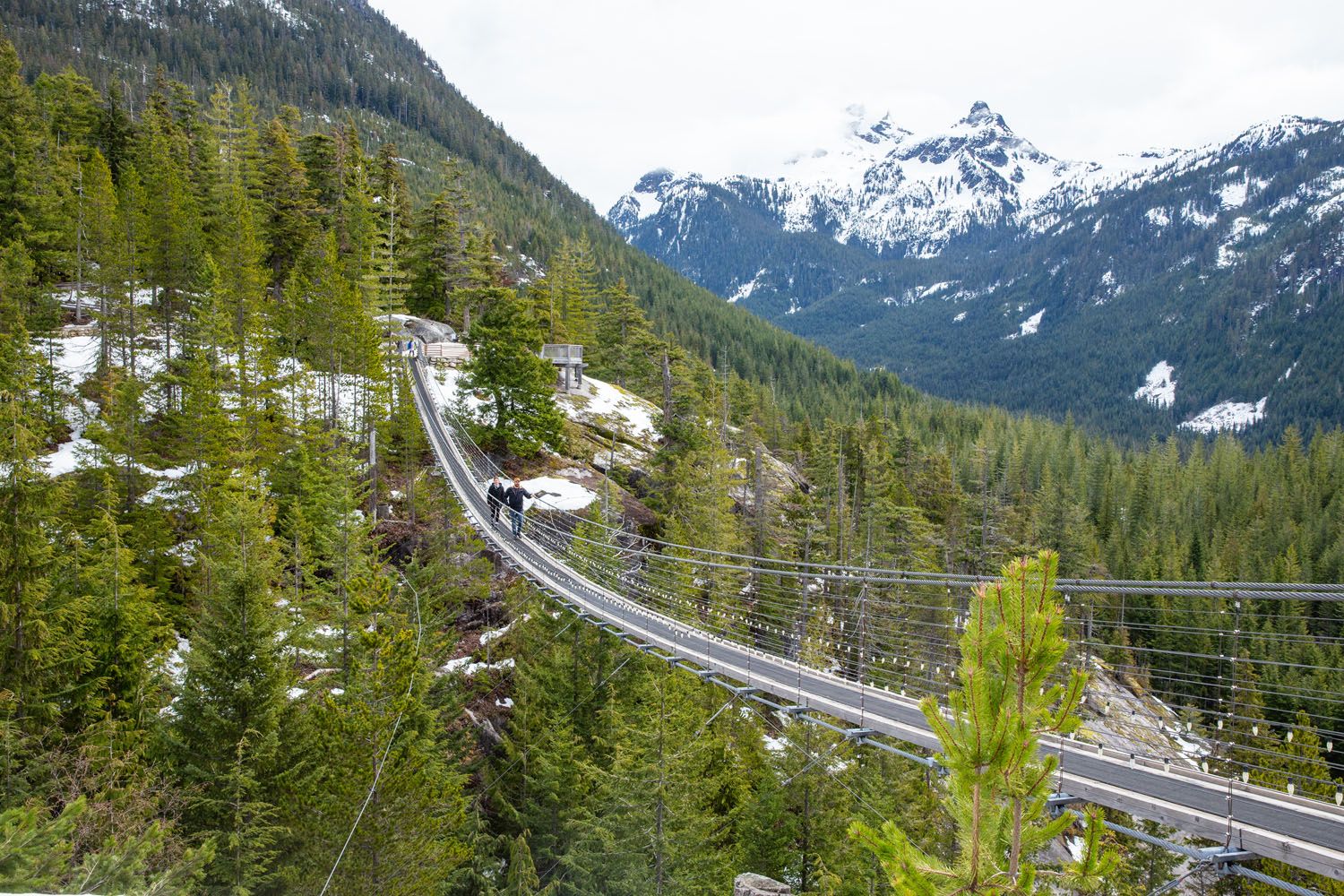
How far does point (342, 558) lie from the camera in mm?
15758

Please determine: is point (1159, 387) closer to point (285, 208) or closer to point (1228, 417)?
point (1228, 417)

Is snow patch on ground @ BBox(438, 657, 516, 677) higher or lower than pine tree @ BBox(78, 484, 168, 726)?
lower

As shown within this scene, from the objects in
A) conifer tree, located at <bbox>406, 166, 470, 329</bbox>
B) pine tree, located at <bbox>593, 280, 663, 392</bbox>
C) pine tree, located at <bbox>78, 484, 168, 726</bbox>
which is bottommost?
pine tree, located at <bbox>78, 484, 168, 726</bbox>

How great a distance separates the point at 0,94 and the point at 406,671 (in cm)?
3631

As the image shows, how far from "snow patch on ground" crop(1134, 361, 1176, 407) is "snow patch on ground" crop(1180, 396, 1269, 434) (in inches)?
347

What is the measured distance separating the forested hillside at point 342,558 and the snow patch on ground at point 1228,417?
119886 millimetres

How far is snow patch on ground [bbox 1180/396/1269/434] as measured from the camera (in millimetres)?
149625

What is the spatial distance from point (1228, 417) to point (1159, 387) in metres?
24.3

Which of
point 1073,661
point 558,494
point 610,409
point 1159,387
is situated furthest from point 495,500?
point 1159,387

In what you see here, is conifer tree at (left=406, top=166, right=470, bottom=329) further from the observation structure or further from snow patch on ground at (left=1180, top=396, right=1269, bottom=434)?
snow patch on ground at (left=1180, top=396, right=1269, bottom=434)

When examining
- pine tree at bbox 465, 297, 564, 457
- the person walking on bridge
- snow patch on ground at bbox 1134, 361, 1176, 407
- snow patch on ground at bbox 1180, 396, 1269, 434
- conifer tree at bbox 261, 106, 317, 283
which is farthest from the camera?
snow patch on ground at bbox 1134, 361, 1176, 407

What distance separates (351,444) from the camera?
72.5 ft

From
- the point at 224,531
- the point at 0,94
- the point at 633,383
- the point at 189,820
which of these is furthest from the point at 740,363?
the point at 189,820

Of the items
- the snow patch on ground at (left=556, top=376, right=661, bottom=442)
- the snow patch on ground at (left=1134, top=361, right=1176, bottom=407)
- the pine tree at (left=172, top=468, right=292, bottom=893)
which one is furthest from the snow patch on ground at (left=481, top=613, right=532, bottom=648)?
the snow patch on ground at (left=1134, top=361, right=1176, bottom=407)
